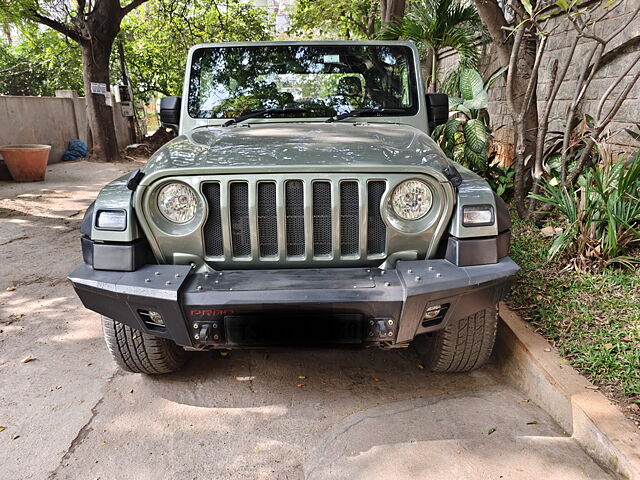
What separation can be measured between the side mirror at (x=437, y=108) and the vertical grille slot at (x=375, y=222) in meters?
1.41

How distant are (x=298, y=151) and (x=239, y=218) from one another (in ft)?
1.45

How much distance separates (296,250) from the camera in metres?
2.49

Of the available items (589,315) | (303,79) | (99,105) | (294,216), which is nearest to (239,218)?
(294,216)

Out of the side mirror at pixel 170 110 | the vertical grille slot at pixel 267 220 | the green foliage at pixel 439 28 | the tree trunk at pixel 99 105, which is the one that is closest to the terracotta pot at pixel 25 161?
the tree trunk at pixel 99 105

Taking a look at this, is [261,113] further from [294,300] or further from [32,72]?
[32,72]

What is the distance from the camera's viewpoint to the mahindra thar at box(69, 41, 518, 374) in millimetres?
2256

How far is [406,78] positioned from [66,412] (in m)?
2.95

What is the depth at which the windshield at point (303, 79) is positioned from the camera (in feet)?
11.7

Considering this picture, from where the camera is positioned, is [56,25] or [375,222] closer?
[375,222]

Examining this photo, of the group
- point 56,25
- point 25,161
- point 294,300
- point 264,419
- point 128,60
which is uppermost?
point 56,25

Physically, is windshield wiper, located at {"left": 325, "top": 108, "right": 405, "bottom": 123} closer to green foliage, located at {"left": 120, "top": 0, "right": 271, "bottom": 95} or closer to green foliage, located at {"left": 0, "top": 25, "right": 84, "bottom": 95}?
green foliage, located at {"left": 120, "top": 0, "right": 271, "bottom": 95}

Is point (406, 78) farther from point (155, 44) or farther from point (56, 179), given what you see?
point (155, 44)

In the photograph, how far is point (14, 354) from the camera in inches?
130

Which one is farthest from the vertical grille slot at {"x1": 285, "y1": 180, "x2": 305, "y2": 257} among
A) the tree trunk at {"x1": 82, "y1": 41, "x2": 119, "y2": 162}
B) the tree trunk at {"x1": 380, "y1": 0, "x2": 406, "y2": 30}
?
the tree trunk at {"x1": 82, "y1": 41, "x2": 119, "y2": 162}
